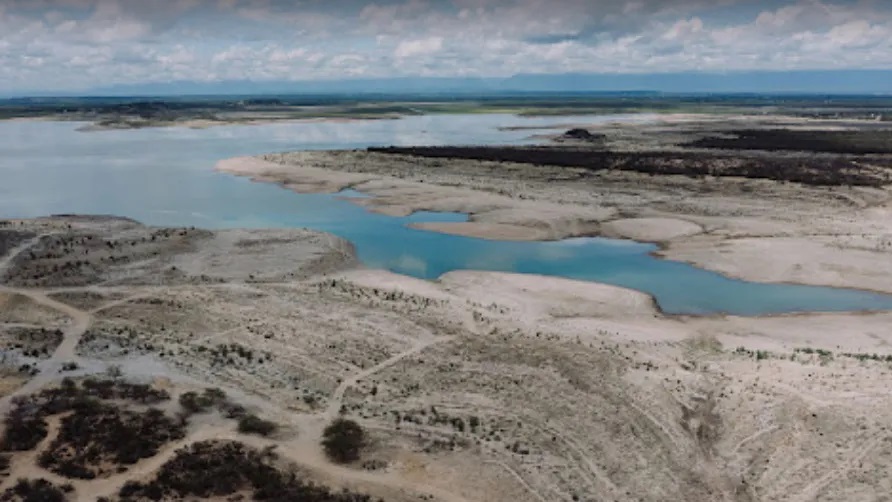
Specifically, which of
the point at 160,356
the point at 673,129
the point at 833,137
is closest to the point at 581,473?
the point at 160,356

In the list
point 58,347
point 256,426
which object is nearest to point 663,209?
point 256,426

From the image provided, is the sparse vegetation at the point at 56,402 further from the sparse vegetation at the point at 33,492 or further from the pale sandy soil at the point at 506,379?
the sparse vegetation at the point at 33,492

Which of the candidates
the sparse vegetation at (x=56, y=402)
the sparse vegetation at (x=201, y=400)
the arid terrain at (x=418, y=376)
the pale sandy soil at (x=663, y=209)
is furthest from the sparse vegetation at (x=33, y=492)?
the pale sandy soil at (x=663, y=209)

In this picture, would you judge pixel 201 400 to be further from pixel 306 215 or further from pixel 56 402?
pixel 306 215

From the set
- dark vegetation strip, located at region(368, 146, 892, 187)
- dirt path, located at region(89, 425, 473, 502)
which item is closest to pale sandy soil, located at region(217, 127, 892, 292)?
dark vegetation strip, located at region(368, 146, 892, 187)

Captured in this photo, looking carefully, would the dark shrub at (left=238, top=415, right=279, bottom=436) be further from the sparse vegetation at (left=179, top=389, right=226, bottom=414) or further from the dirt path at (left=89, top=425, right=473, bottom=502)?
the sparse vegetation at (left=179, top=389, right=226, bottom=414)
